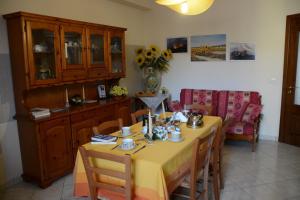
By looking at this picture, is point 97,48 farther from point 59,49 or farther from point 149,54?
point 149,54

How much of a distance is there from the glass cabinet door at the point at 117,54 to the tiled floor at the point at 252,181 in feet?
5.71

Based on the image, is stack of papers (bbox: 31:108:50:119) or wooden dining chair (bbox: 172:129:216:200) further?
stack of papers (bbox: 31:108:50:119)

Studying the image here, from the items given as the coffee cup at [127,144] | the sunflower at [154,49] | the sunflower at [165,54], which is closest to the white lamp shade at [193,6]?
the coffee cup at [127,144]

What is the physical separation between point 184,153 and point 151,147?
0.27m

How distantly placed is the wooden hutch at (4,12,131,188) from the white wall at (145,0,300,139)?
188 cm

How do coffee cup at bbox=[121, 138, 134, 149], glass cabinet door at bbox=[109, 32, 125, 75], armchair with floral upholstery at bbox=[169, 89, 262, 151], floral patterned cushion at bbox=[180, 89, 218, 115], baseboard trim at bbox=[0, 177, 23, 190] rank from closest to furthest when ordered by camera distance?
coffee cup at bbox=[121, 138, 134, 149] → baseboard trim at bbox=[0, 177, 23, 190] → glass cabinet door at bbox=[109, 32, 125, 75] → armchair with floral upholstery at bbox=[169, 89, 262, 151] → floral patterned cushion at bbox=[180, 89, 218, 115]

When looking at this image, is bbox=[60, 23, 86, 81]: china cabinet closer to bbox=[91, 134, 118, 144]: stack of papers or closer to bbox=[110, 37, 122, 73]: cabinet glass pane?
bbox=[110, 37, 122, 73]: cabinet glass pane

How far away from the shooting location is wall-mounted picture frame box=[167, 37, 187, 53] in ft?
16.8

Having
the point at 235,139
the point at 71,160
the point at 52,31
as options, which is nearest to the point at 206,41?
the point at 235,139

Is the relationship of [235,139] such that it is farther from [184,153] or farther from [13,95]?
[13,95]

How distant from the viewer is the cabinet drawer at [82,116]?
3.23 m

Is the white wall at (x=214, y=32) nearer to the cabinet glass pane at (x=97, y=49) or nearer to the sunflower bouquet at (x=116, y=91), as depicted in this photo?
the cabinet glass pane at (x=97, y=49)

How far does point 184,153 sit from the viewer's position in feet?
6.93

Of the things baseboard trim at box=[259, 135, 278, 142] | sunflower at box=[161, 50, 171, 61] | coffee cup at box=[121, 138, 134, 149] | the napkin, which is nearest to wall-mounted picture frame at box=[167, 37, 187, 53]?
sunflower at box=[161, 50, 171, 61]
